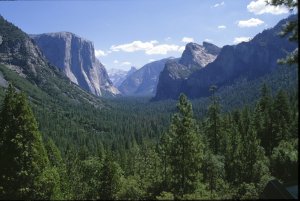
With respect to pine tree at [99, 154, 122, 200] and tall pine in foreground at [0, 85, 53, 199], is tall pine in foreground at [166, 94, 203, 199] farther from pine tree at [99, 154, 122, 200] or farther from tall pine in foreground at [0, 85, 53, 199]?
pine tree at [99, 154, 122, 200]

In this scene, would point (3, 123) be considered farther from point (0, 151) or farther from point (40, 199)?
point (40, 199)

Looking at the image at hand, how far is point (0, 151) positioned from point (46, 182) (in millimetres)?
3963

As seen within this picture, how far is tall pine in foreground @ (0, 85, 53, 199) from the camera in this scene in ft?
95.0

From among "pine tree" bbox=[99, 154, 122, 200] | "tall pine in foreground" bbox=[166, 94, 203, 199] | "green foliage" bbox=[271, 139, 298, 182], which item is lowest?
"pine tree" bbox=[99, 154, 122, 200]

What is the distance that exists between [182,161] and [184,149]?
3.91 feet

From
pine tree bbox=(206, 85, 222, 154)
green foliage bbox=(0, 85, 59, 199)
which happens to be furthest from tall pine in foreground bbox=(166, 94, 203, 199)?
pine tree bbox=(206, 85, 222, 154)

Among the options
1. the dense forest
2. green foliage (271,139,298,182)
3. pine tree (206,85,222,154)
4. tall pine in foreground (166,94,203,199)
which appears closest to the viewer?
the dense forest

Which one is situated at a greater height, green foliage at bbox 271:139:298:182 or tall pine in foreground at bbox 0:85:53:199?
tall pine in foreground at bbox 0:85:53:199

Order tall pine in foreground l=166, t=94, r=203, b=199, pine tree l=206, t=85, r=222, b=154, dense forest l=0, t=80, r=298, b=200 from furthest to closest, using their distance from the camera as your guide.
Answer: pine tree l=206, t=85, r=222, b=154 → tall pine in foreground l=166, t=94, r=203, b=199 → dense forest l=0, t=80, r=298, b=200

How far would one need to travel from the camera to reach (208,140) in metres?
60.4

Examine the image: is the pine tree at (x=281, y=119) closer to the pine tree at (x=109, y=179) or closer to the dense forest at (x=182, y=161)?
the dense forest at (x=182, y=161)

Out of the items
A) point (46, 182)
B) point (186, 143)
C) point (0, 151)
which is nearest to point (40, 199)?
point (46, 182)

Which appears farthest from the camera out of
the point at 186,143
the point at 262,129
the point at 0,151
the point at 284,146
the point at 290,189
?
the point at 262,129

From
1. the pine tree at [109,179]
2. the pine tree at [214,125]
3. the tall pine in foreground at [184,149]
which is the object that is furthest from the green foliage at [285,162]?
the pine tree at [109,179]
